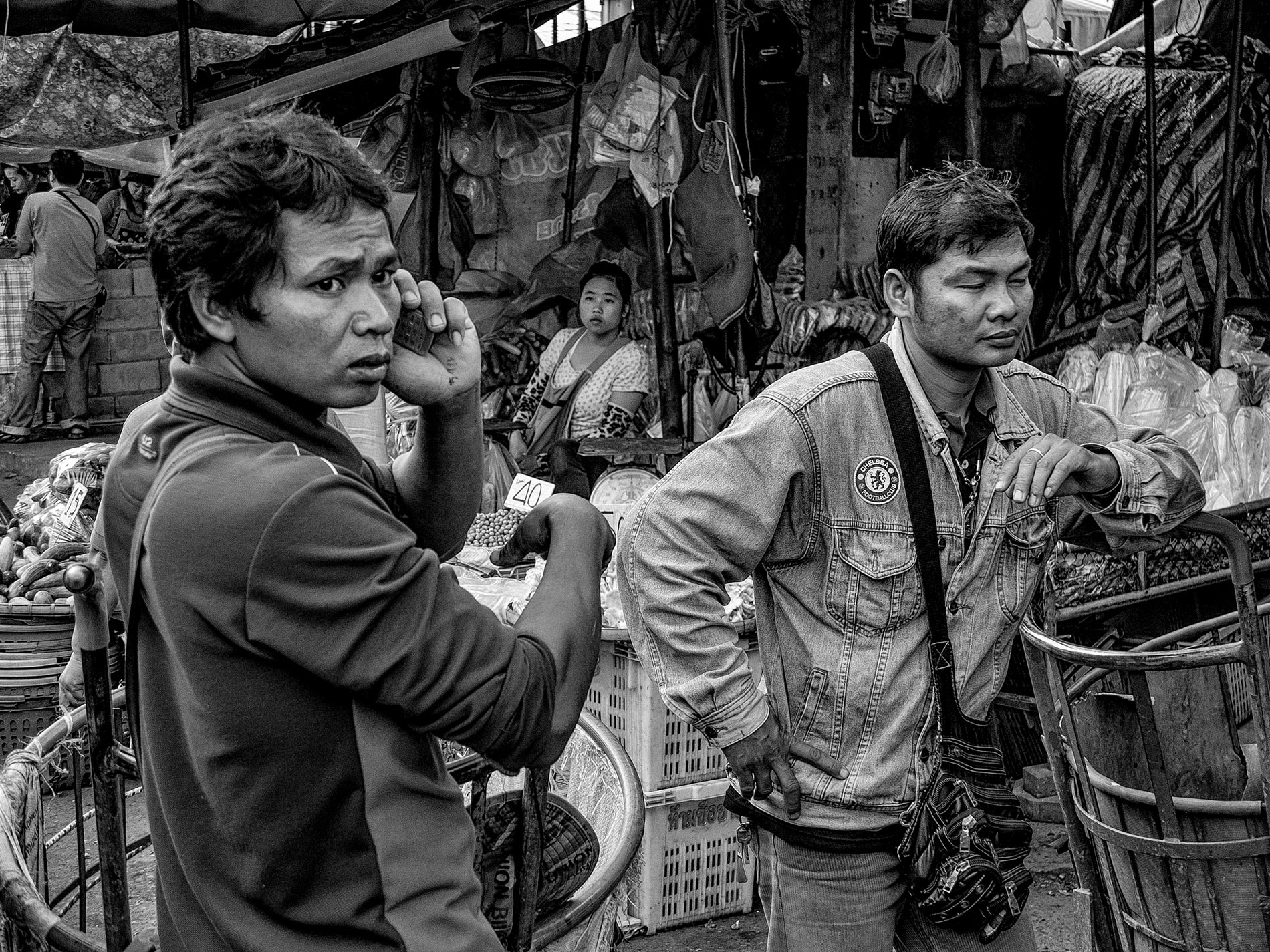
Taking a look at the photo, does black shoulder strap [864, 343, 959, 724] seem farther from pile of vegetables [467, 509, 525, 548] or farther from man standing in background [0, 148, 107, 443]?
man standing in background [0, 148, 107, 443]

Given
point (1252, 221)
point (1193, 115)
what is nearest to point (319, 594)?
point (1193, 115)

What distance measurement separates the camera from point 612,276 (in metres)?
5.89

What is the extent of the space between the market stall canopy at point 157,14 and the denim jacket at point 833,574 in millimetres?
4850

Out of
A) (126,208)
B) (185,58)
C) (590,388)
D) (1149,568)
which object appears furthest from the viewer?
(126,208)

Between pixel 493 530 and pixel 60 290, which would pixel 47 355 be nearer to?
pixel 60 290

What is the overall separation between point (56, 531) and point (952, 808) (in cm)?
472

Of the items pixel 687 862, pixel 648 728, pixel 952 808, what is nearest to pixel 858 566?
pixel 952 808

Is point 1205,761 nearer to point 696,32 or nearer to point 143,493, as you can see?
point 143,493

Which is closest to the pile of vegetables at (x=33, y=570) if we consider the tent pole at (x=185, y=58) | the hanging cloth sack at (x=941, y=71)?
the tent pole at (x=185, y=58)

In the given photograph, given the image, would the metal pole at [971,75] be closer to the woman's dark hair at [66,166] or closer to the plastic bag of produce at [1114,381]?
the plastic bag of produce at [1114,381]

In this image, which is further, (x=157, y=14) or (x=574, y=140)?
(x=574, y=140)

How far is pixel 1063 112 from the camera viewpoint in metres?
6.38

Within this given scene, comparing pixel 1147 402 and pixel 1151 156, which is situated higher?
pixel 1151 156

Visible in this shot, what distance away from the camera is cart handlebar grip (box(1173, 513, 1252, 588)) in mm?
2107
